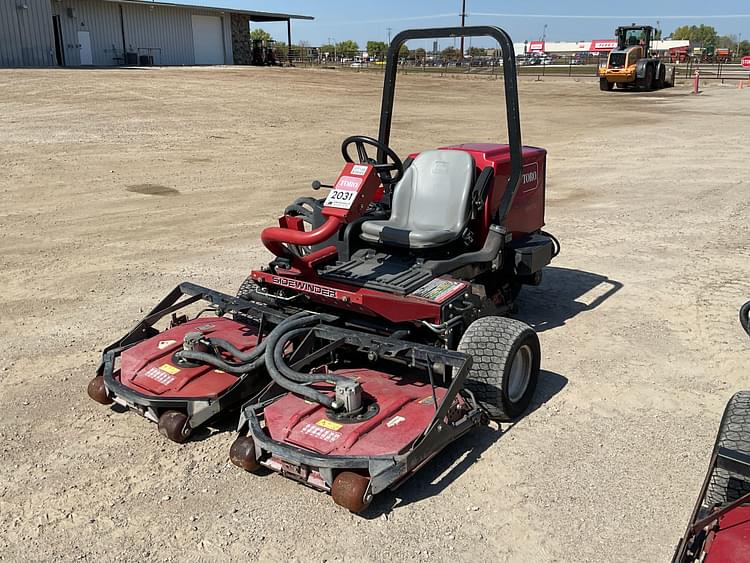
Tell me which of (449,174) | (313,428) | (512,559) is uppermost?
Answer: (449,174)

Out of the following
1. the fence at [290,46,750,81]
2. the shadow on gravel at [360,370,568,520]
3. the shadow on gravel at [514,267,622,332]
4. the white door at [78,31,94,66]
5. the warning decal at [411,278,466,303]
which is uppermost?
the white door at [78,31,94,66]

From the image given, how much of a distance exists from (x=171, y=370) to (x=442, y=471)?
155 cm

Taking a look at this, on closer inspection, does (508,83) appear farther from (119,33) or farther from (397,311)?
(119,33)

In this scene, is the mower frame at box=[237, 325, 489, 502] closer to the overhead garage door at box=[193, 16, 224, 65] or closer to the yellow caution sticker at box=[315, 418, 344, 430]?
the yellow caution sticker at box=[315, 418, 344, 430]

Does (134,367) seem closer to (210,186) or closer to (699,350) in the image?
(699,350)

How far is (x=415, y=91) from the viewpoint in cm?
2703

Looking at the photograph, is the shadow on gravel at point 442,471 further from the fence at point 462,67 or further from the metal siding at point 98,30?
the fence at point 462,67

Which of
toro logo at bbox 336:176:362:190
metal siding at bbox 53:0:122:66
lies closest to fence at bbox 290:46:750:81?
metal siding at bbox 53:0:122:66

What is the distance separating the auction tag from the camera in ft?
13.4

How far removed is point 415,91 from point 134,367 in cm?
2432

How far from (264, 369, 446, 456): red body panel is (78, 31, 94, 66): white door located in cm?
3032

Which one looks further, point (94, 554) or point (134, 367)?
point (134, 367)

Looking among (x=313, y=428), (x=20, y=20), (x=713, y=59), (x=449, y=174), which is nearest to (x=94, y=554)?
(x=313, y=428)

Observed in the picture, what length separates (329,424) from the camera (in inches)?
137
